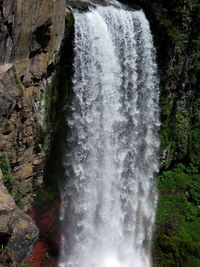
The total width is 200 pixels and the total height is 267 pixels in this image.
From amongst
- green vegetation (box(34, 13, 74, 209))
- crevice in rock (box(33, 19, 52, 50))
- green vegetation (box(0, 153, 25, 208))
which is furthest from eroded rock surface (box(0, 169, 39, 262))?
crevice in rock (box(33, 19, 52, 50))

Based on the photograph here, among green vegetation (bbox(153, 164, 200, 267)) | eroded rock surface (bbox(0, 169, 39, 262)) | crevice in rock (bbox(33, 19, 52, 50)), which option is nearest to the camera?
eroded rock surface (bbox(0, 169, 39, 262))

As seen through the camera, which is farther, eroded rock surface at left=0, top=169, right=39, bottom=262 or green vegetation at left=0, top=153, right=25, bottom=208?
green vegetation at left=0, top=153, right=25, bottom=208


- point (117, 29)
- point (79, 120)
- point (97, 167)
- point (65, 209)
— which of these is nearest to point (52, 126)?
point (79, 120)

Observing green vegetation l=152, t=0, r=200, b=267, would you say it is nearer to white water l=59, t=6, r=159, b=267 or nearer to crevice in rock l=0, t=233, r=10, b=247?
white water l=59, t=6, r=159, b=267

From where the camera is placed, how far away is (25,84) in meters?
9.12

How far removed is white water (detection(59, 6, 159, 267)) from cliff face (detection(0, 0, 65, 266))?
38.6 inches

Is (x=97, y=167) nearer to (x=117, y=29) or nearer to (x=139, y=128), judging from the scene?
(x=139, y=128)

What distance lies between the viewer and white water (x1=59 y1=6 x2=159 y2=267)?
34.3 feet

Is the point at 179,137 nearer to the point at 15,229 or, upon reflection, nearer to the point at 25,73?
the point at 25,73

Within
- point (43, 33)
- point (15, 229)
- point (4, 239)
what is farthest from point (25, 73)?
point (4, 239)

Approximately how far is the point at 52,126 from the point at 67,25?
3.14 m

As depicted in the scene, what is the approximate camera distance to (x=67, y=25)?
9.87 m

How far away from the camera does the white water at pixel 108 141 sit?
1047cm

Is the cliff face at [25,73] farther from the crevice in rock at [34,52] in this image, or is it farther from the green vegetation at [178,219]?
the green vegetation at [178,219]
